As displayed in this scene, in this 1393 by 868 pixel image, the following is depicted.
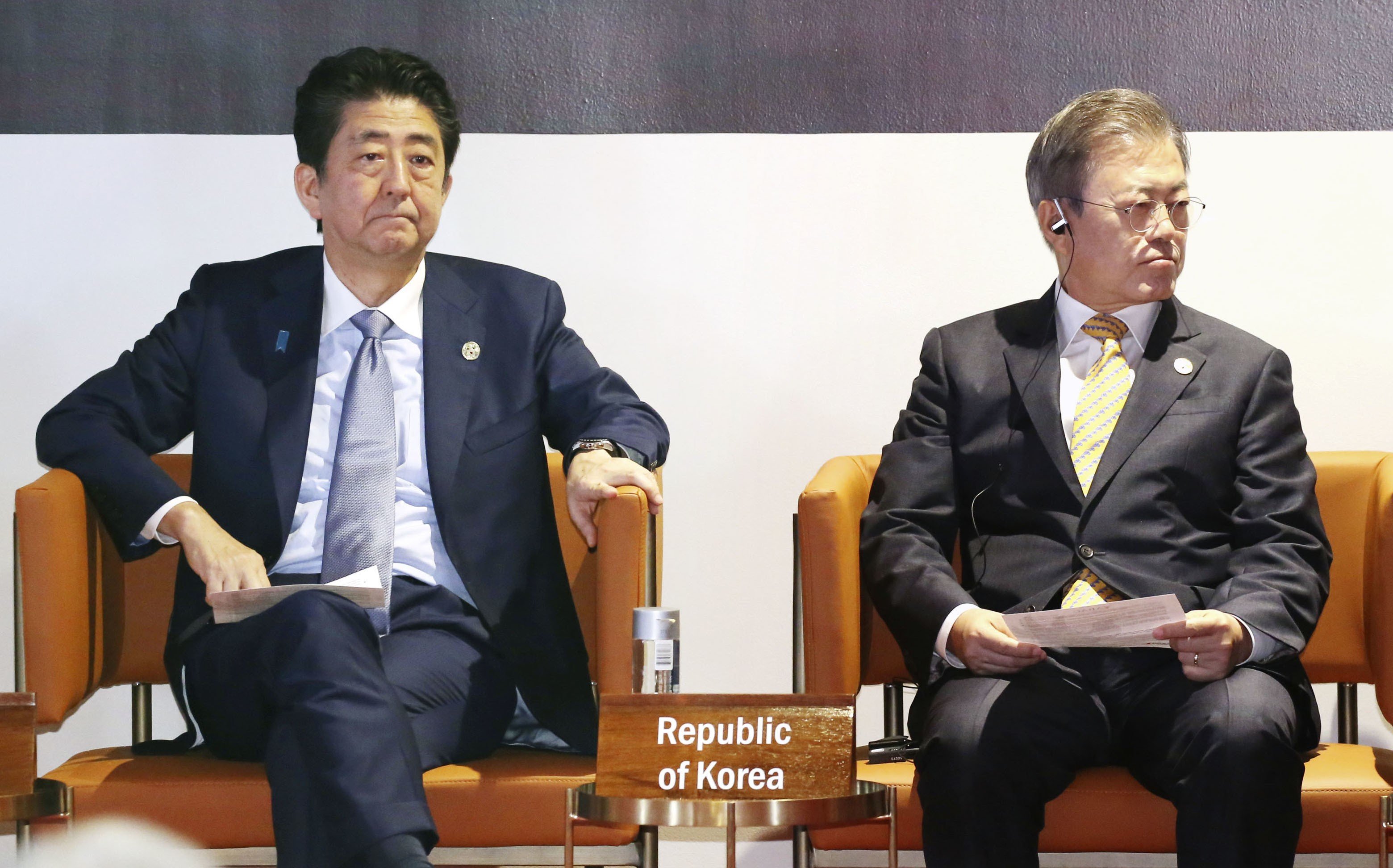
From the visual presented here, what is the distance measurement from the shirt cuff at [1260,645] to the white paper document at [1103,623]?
0.17 m

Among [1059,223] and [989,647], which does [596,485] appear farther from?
[1059,223]

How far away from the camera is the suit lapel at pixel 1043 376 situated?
262 cm

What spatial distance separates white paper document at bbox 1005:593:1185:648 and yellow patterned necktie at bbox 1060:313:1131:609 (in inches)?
10.8

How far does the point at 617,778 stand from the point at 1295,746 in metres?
1.15

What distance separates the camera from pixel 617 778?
194cm

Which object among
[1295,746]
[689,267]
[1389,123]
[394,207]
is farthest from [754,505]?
[1389,123]

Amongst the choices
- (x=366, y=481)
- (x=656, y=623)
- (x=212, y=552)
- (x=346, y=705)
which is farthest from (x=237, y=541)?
(x=656, y=623)

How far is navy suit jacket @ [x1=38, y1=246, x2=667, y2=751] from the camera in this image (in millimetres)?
2646

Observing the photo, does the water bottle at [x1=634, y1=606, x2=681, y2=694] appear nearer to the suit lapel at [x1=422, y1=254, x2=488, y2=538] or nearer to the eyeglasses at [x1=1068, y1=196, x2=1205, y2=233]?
the suit lapel at [x1=422, y1=254, x2=488, y2=538]

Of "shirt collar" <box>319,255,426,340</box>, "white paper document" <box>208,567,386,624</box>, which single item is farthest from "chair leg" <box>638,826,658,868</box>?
"shirt collar" <box>319,255,426,340</box>

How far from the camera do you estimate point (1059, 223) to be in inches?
111

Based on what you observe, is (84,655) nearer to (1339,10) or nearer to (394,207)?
(394,207)

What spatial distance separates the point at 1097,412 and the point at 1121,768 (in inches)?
25.9

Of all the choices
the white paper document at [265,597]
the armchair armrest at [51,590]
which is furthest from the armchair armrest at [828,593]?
the armchair armrest at [51,590]
